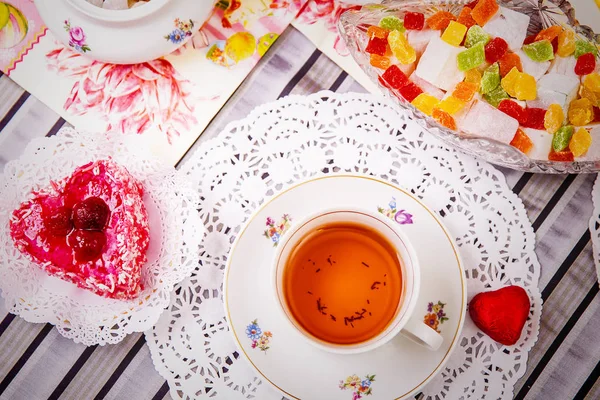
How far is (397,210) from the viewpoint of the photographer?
98cm

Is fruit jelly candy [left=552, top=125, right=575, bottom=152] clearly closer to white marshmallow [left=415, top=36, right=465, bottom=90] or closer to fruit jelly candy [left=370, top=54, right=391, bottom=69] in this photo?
white marshmallow [left=415, top=36, right=465, bottom=90]

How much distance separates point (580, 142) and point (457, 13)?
0.35 m

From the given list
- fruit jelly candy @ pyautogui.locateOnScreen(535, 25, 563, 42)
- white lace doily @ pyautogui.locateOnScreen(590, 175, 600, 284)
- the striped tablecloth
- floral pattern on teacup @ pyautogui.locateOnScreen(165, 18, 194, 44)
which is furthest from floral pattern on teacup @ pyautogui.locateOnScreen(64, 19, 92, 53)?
white lace doily @ pyautogui.locateOnScreen(590, 175, 600, 284)

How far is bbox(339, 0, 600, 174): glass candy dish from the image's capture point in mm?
966

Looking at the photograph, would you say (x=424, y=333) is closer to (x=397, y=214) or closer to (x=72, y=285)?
(x=397, y=214)

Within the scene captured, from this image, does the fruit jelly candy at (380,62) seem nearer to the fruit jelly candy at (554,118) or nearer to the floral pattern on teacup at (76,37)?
the fruit jelly candy at (554,118)

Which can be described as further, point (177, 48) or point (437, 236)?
point (177, 48)

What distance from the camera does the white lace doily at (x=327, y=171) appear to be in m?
1.03

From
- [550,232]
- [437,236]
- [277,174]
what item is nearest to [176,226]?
[277,174]

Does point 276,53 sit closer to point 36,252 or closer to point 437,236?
point 437,236

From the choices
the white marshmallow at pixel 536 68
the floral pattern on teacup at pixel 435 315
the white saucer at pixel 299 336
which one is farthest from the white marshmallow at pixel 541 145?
the floral pattern on teacup at pixel 435 315

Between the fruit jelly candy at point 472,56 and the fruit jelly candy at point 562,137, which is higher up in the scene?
the fruit jelly candy at point 472,56

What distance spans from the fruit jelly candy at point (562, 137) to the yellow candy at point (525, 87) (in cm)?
8

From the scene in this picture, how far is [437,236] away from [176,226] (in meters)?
0.50
